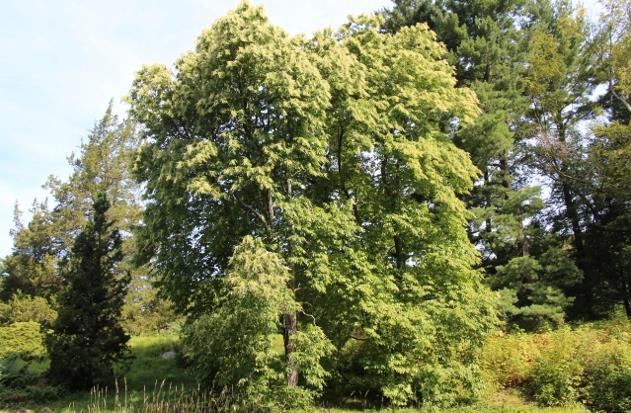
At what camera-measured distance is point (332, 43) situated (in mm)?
14875

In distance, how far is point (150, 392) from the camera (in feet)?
50.5

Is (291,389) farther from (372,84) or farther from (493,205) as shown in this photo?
(493,205)

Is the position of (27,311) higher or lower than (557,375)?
higher

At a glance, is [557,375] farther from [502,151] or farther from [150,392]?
[150,392]

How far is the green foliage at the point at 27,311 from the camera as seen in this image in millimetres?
23266

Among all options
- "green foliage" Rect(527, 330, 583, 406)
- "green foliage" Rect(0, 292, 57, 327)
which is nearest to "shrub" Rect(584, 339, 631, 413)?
"green foliage" Rect(527, 330, 583, 406)

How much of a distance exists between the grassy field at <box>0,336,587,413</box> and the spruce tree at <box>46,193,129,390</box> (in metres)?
0.77

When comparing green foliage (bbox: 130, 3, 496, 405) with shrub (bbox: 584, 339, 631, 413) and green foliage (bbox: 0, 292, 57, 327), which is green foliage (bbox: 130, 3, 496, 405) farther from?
green foliage (bbox: 0, 292, 57, 327)

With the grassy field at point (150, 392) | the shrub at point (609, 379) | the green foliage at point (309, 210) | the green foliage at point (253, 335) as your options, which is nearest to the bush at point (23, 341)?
the grassy field at point (150, 392)

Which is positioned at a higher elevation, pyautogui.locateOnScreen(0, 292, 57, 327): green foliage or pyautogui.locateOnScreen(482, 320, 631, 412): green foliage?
pyautogui.locateOnScreen(0, 292, 57, 327): green foliage

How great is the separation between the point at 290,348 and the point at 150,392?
18.8 ft

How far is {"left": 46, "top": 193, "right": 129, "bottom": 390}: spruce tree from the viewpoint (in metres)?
15.5

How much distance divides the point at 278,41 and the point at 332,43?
263cm

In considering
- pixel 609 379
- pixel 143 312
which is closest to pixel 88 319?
pixel 143 312
